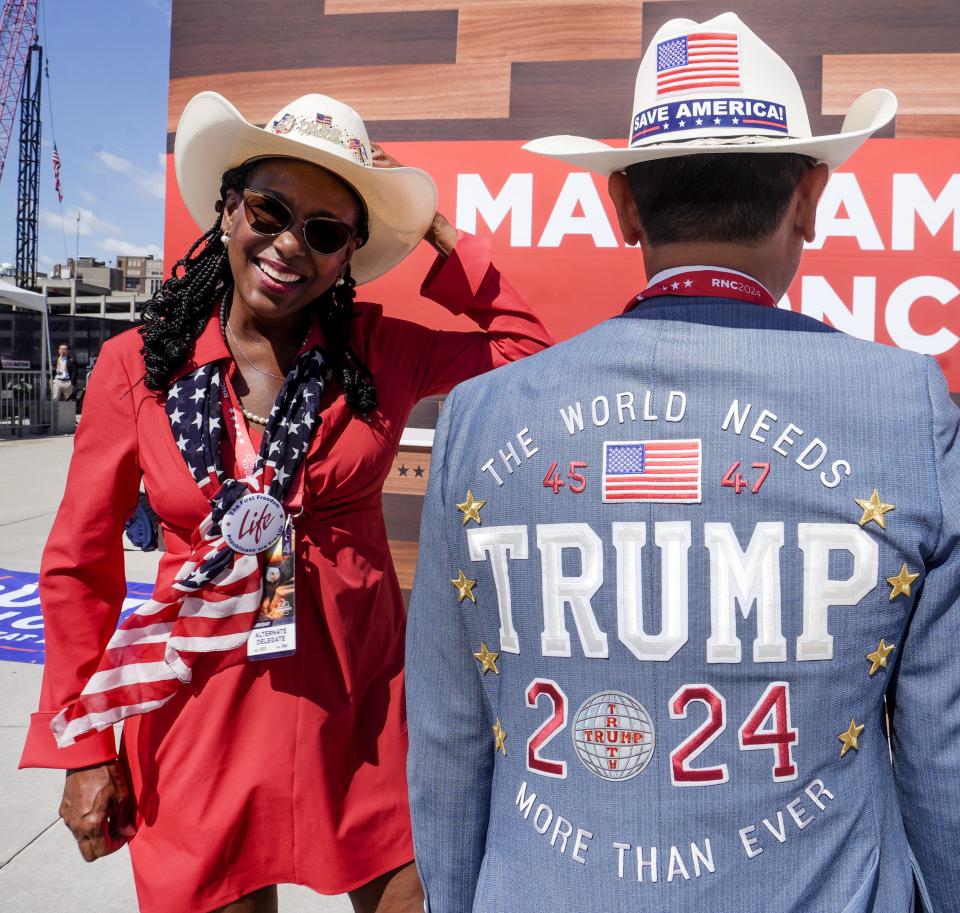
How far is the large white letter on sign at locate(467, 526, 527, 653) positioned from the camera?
1040mm

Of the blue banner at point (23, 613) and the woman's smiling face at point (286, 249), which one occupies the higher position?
the woman's smiling face at point (286, 249)

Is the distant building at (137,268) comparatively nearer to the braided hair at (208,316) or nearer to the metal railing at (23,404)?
the metal railing at (23,404)

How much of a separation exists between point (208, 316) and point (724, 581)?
1268mm

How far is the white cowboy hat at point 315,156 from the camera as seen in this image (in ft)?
5.51

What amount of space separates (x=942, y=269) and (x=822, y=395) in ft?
7.74

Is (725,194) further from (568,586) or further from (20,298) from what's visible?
(20,298)

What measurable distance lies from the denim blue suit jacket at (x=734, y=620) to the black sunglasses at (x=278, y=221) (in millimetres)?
821

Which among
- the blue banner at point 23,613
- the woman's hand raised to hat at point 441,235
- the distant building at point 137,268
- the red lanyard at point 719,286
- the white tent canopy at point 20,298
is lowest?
the blue banner at point 23,613

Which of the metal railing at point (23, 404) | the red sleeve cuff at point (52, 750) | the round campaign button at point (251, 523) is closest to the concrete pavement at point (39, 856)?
the red sleeve cuff at point (52, 750)

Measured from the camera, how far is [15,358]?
56.5 feet

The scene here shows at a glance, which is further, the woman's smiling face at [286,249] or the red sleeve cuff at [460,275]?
the red sleeve cuff at [460,275]

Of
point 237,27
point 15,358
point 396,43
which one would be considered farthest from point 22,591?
point 15,358

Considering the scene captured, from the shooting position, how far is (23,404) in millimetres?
15609

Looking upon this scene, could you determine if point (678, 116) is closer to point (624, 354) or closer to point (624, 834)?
point (624, 354)
